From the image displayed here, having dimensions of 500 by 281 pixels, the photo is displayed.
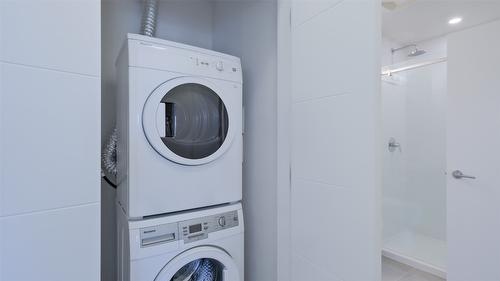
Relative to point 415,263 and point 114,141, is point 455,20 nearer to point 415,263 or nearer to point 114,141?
point 415,263

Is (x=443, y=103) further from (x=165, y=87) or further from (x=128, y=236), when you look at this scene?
(x=128, y=236)

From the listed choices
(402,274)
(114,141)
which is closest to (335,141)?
(114,141)

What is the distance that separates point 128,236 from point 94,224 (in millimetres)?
455

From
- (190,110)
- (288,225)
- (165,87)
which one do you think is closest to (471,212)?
(288,225)

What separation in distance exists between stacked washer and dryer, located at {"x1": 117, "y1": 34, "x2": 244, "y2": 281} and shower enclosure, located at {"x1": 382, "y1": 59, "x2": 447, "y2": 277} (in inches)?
85.8

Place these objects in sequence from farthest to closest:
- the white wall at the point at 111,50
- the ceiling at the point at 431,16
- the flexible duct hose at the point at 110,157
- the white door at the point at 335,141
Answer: the ceiling at the point at 431,16, the white wall at the point at 111,50, the flexible duct hose at the point at 110,157, the white door at the point at 335,141

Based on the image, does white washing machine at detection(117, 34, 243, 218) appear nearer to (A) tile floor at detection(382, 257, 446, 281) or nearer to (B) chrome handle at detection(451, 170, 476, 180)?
(B) chrome handle at detection(451, 170, 476, 180)

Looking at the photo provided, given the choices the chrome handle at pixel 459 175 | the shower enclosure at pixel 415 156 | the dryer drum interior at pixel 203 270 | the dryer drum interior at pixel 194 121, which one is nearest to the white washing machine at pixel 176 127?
the dryer drum interior at pixel 194 121

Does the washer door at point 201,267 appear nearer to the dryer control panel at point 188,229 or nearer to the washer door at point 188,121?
the dryer control panel at point 188,229

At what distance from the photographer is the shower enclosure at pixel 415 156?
9.08ft

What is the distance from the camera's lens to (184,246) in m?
1.14

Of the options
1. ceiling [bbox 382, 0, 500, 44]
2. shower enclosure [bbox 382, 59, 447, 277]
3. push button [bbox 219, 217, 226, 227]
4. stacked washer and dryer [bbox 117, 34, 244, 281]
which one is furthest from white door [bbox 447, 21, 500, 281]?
push button [bbox 219, 217, 226, 227]

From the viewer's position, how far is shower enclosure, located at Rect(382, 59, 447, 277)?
277 cm

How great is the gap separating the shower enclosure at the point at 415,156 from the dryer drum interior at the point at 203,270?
2.18 meters
